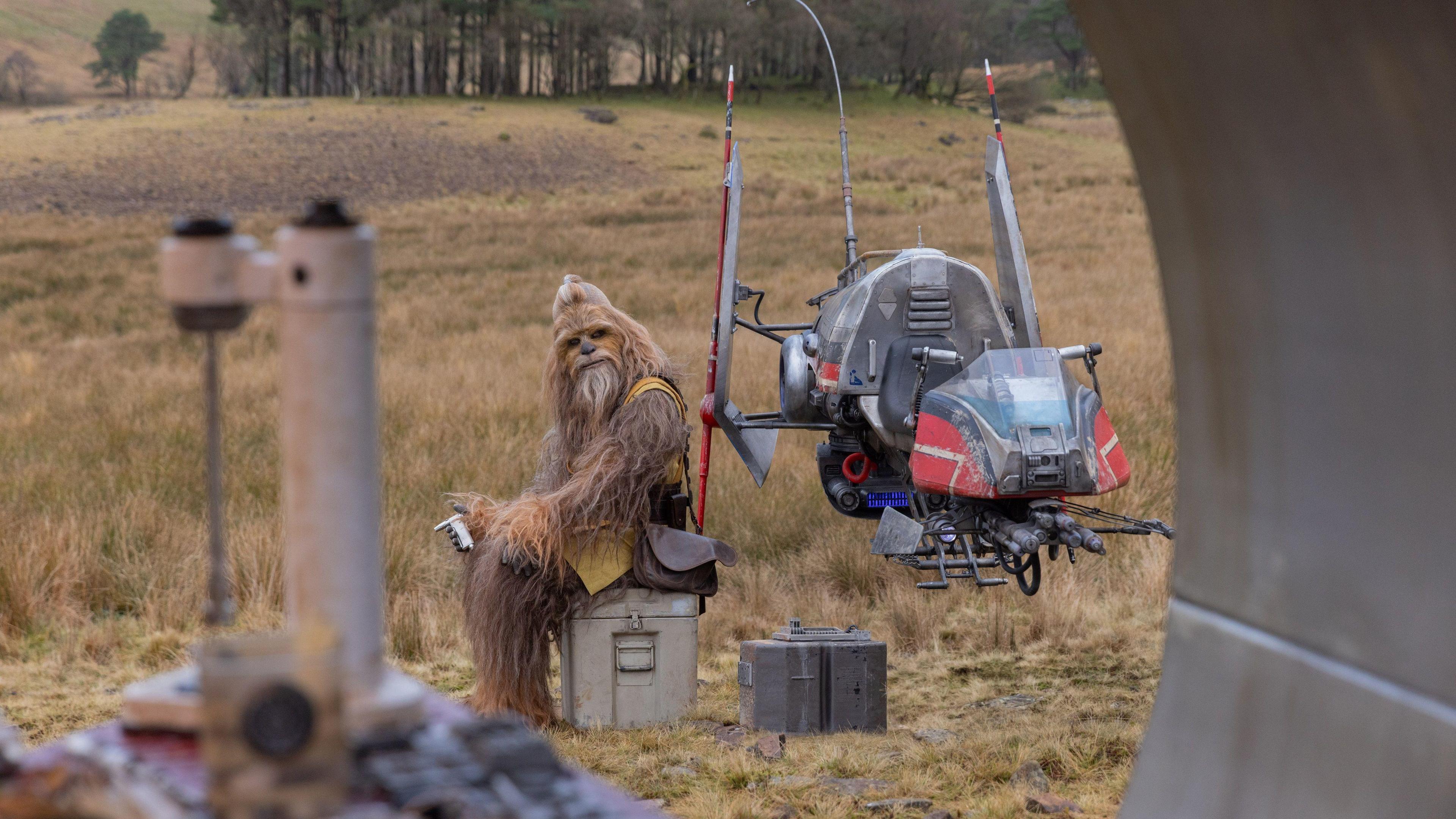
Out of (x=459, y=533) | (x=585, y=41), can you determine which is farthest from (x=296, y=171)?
(x=459, y=533)

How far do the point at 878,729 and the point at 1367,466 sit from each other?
284 centimetres

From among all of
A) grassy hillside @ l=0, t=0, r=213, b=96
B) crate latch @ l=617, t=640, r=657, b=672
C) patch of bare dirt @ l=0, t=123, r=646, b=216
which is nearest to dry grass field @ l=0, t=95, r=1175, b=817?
crate latch @ l=617, t=640, r=657, b=672

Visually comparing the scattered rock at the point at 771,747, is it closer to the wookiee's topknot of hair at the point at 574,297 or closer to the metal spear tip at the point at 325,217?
the wookiee's topknot of hair at the point at 574,297

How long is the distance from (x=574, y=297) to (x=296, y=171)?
112ft

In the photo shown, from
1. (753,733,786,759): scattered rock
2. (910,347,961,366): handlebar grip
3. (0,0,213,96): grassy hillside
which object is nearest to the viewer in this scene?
(910,347,961,366): handlebar grip

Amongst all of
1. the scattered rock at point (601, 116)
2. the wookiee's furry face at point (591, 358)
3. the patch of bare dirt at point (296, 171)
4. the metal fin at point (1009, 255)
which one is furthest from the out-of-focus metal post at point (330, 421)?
the scattered rock at point (601, 116)

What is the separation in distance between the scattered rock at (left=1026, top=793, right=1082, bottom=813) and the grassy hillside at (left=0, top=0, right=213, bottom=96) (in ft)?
254

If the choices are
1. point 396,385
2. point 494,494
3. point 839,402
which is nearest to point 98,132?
point 396,385

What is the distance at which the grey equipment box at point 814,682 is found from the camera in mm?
4805

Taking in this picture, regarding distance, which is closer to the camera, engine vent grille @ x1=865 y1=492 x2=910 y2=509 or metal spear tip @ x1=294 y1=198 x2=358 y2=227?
metal spear tip @ x1=294 y1=198 x2=358 y2=227

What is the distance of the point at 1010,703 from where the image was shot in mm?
5168

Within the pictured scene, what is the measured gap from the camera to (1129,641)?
228 inches

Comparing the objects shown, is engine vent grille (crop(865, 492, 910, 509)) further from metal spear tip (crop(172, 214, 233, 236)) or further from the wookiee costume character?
metal spear tip (crop(172, 214, 233, 236))

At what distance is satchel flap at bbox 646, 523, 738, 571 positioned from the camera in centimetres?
475
